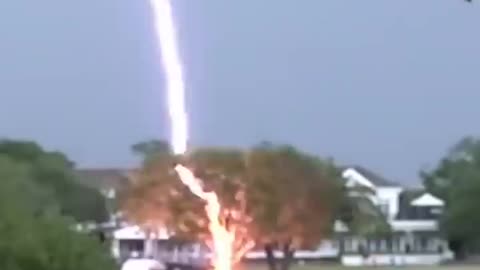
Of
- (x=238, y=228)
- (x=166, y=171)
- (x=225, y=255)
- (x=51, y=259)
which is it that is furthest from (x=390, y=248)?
(x=51, y=259)

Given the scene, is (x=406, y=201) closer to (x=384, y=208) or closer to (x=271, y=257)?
(x=384, y=208)

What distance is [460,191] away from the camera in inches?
4628

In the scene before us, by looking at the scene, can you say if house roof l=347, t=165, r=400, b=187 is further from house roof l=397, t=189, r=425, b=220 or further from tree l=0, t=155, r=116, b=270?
tree l=0, t=155, r=116, b=270

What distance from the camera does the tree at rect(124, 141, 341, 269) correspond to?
2884 inches

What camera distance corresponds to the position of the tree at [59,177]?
9431cm

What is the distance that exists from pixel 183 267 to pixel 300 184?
6.41 meters

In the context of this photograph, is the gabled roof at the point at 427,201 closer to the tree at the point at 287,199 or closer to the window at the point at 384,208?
the window at the point at 384,208

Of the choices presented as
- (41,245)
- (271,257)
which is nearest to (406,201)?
(271,257)

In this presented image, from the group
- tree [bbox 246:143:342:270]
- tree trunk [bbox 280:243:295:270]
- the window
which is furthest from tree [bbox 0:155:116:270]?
the window

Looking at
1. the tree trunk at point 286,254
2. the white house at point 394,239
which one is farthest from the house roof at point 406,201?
the tree trunk at point 286,254

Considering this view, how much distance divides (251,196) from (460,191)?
4505cm

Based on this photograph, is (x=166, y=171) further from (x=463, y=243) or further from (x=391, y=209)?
(x=391, y=209)

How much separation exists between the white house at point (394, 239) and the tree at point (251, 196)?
93.0 feet

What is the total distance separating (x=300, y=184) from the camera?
75125mm
